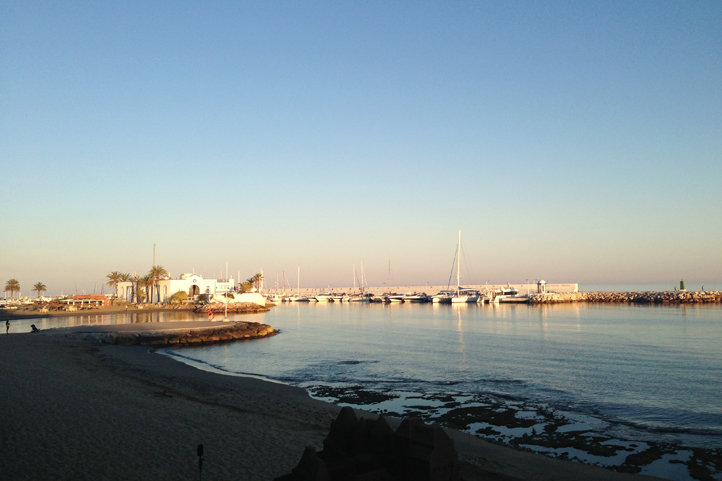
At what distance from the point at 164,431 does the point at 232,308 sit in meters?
103

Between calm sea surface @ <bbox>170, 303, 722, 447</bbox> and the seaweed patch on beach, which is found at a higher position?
the seaweed patch on beach

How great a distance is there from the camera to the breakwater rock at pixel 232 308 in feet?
353

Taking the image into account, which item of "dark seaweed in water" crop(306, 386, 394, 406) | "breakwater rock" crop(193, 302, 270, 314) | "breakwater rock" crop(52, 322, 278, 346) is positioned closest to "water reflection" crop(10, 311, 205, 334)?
"breakwater rock" crop(52, 322, 278, 346)

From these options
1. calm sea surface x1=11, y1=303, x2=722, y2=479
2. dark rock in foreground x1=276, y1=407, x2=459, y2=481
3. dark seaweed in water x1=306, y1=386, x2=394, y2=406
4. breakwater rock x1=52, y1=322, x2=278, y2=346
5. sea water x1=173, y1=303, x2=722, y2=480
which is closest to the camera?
dark rock in foreground x1=276, y1=407, x2=459, y2=481

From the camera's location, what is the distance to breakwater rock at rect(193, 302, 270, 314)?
353 ft

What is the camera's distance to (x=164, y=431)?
13.9 m

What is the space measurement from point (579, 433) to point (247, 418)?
12.2 metres

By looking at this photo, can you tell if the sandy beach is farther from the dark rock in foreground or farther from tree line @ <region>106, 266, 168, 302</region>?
tree line @ <region>106, 266, 168, 302</region>

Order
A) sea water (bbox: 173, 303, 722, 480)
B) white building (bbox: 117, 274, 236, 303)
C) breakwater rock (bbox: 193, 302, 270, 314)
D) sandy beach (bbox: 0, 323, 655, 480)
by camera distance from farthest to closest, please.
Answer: white building (bbox: 117, 274, 236, 303) → breakwater rock (bbox: 193, 302, 270, 314) → sea water (bbox: 173, 303, 722, 480) → sandy beach (bbox: 0, 323, 655, 480)

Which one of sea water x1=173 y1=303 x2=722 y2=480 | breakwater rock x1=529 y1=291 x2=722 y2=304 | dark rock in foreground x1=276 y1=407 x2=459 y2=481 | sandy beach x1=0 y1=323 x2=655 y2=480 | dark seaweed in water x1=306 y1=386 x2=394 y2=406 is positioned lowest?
breakwater rock x1=529 y1=291 x2=722 y2=304

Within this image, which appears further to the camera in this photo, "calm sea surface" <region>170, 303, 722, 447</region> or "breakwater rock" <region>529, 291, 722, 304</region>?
"breakwater rock" <region>529, 291, 722, 304</region>

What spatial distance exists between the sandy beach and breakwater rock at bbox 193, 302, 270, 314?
85286mm

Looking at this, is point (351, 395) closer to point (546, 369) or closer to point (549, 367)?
point (546, 369)

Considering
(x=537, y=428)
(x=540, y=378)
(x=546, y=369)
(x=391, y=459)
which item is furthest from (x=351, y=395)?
(x=391, y=459)
